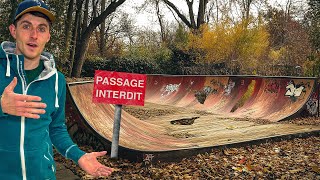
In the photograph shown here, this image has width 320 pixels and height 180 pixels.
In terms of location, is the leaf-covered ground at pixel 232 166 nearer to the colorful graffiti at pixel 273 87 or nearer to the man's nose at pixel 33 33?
the man's nose at pixel 33 33

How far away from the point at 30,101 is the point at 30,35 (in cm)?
37

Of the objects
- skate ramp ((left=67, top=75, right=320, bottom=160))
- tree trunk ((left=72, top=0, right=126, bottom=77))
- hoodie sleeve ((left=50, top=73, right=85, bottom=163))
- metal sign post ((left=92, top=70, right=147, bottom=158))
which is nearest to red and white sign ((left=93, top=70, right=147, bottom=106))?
metal sign post ((left=92, top=70, right=147, bottom=158))

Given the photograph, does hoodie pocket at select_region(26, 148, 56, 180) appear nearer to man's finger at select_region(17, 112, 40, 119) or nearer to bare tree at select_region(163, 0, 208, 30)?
man's finger at select_region(17, 112, 40, 119)

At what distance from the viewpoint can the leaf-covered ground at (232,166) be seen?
4348 millimetres

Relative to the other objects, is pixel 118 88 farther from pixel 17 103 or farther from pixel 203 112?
pixel 203 112

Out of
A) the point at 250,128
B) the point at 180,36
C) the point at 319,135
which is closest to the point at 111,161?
the point at 250,128

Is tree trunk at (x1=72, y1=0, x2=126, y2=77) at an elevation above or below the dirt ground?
above

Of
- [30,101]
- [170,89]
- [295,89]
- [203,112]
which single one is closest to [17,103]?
[30,101]

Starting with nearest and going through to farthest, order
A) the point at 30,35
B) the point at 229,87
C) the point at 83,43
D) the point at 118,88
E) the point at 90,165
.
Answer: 1. the point at 30,35
2. the point at 90,165
3. the point at 118,88
4. the point at 229,87
5. the point at 83,43

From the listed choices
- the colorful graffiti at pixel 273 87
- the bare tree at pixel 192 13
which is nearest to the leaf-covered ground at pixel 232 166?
the colorful graffiti at pixel 273 87

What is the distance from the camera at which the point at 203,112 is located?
11094 millimetres

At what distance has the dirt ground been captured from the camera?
4352 mm

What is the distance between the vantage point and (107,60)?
81.9 feet

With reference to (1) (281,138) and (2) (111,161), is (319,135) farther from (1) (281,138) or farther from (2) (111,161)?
(2) (111,161)
